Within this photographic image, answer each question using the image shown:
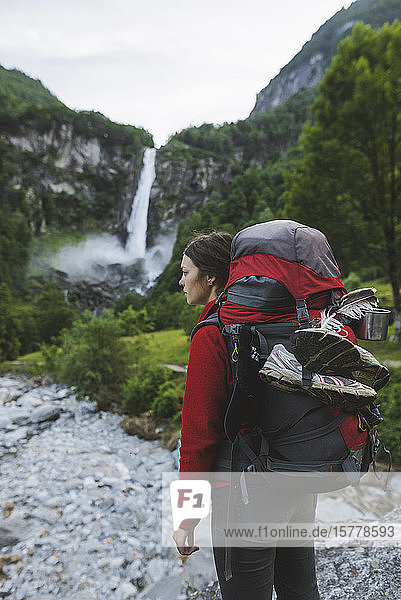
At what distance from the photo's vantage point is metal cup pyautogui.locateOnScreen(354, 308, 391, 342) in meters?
1.22

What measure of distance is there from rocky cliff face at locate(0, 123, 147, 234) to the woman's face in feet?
171

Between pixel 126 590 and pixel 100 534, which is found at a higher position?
pixel 126 590

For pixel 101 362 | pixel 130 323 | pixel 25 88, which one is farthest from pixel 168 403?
pixel 25 88

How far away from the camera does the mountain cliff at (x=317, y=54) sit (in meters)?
83.5

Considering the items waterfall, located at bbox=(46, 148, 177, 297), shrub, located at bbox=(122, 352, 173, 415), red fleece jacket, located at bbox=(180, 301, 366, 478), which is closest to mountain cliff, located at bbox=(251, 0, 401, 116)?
waterfall, located at bbox=(46, 148, 177, 297)

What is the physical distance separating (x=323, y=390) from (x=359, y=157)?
8023mm

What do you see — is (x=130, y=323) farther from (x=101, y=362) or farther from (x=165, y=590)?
(x=165, y=590)

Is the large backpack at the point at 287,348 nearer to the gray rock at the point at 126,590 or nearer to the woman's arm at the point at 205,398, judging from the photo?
the woman's arm at the point at 205,398

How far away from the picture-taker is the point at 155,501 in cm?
485

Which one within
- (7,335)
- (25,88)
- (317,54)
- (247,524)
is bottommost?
(7,335)

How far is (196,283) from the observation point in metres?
1.51

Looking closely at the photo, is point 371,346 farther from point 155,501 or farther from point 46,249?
point 46,249
